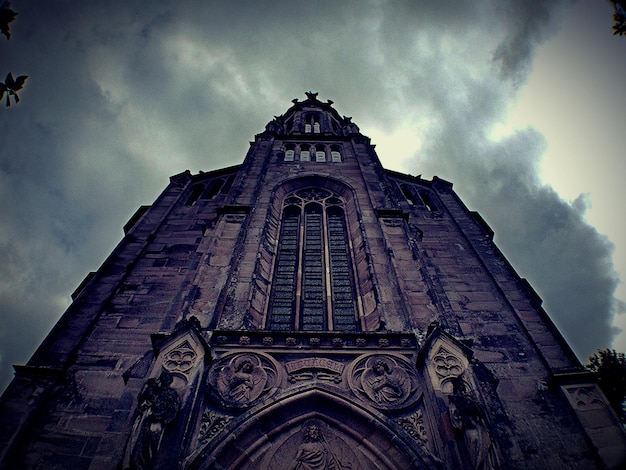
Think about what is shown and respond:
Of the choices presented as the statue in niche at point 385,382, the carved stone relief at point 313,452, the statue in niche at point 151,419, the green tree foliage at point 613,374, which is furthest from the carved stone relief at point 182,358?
the green tree foliage at point 613,374

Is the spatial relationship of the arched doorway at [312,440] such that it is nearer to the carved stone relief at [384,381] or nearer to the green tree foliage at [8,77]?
the carved stone relief at [384,381]

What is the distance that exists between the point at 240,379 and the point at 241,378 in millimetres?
21

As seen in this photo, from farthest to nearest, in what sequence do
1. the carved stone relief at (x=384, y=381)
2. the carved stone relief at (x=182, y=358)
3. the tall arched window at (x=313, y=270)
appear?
1. the tall arched window at (x=313, y=270)
2. the carved stone relief at (x=384, y=381)
3. the carved stone relief at (x=182, y=358)

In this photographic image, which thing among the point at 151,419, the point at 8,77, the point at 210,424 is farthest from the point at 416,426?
the point at 8,77

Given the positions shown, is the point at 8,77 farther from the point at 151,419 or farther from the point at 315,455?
the point at 315,455

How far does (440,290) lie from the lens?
9.70m

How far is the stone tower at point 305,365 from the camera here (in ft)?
16.8

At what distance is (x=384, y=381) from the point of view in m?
5.89

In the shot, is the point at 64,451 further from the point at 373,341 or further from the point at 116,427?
the point at 373,341

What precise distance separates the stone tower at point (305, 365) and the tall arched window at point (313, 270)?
0.18ft

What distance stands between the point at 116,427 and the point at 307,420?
9.75 ft

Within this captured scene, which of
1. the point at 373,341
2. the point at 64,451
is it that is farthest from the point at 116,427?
the point at 373,341

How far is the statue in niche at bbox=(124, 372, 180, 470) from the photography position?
437 cm

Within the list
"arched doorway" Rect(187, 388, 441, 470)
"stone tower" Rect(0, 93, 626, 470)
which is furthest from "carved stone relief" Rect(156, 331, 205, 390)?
"arched doorway" Rect(187, 388, 441, 470)
